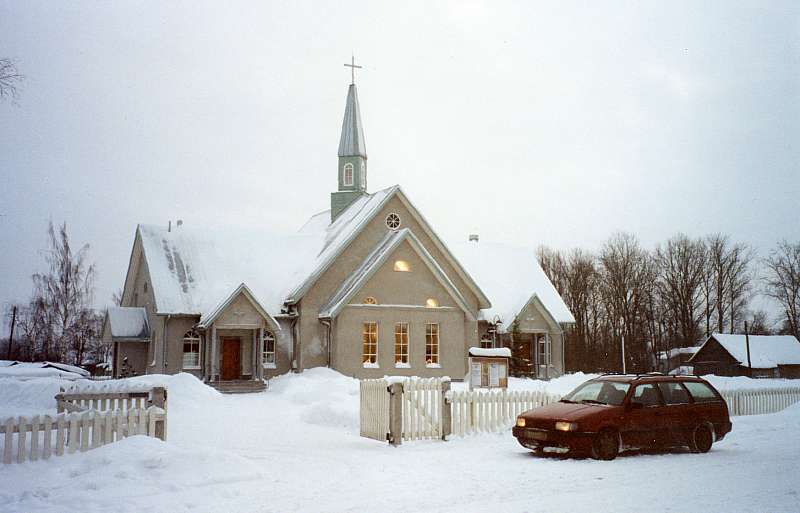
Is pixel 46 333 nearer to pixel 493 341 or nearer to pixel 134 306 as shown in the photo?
pixel 134 306

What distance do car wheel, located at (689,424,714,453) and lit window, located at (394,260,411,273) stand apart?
19.7 metres

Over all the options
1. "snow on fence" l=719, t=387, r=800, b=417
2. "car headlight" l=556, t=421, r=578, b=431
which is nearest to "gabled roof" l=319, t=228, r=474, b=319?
"snow on fence" l=719, t=387, r=800, b=417

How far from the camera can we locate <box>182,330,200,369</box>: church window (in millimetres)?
29875

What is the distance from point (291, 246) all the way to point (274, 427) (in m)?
20.0

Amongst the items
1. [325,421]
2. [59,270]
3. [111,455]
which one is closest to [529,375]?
[325,421]

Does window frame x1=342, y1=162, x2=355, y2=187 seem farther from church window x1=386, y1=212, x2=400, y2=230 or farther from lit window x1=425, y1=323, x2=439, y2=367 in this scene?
lit window x1=425, y1=323, x2=439, y2=367

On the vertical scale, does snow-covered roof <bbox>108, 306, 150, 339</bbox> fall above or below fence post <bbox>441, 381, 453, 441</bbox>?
above

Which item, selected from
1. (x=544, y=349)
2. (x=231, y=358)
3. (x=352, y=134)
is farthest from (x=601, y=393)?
(x=352, y=134)

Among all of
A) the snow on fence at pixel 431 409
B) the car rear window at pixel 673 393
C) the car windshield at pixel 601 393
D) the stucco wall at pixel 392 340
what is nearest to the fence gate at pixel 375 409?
the snow on fence at pixel 431 409

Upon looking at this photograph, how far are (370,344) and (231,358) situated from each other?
19.2ft

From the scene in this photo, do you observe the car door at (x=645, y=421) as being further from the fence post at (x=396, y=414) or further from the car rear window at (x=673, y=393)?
the fence post at (x=396, y=414)

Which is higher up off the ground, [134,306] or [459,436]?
[134,306]

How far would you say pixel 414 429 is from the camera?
45.8ft

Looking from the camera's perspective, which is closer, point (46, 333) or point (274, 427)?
point (274, 427)
